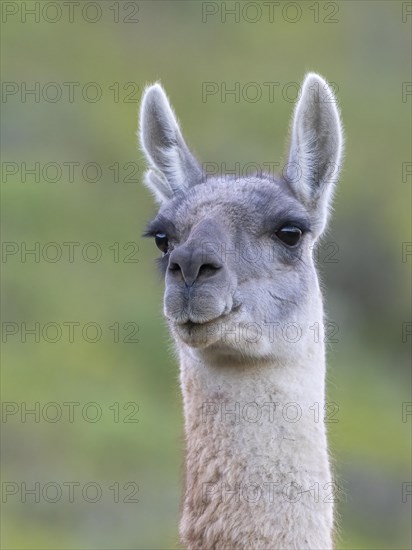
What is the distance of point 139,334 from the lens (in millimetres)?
21156

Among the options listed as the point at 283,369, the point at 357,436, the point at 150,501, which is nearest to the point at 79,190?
the point at 357,436

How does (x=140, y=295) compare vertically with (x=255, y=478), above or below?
above

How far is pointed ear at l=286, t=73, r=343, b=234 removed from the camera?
679 centimetres

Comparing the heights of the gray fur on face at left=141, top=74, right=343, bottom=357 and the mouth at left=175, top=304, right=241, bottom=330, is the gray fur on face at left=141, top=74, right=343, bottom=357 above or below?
above

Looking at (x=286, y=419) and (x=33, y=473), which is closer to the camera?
(x=286, y=419)

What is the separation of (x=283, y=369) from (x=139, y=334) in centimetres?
1496

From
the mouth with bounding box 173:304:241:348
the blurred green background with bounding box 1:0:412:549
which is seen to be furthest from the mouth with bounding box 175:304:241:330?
the blurred green background with bounding box 1:0:412:549

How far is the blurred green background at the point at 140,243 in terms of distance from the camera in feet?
57.5

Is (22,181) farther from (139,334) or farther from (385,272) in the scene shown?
(385,272)

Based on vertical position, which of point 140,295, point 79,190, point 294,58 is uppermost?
point 294,58

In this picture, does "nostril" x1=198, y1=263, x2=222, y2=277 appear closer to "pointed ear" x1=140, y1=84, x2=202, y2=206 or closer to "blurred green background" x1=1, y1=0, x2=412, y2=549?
"pointed ear" x1=140, y1=84, x2=202, y2=206

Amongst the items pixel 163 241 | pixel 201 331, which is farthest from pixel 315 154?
pixel 201 331

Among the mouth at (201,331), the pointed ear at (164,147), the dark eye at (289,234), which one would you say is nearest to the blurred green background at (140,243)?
the pointed ear at (164,147)

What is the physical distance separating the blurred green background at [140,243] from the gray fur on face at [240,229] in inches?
171
